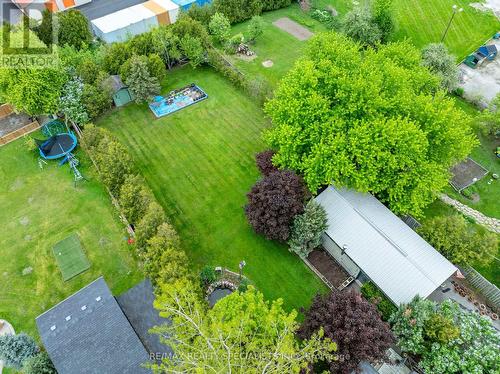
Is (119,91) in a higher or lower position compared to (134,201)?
lower

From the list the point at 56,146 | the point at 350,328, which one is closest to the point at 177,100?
the point at 56,146

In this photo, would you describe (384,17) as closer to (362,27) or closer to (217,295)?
(362,27)

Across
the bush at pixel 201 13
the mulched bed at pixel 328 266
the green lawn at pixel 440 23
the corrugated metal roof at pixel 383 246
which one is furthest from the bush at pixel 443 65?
the bush at pixel 201 13

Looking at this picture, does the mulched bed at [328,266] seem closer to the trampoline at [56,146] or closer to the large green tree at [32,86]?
the trampoline at [56,146]

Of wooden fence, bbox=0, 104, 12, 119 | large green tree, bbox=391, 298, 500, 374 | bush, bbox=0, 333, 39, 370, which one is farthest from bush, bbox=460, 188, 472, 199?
wooden fence, bbox=0, 104, 12, 119

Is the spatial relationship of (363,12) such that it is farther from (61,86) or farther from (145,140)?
(61,86)
